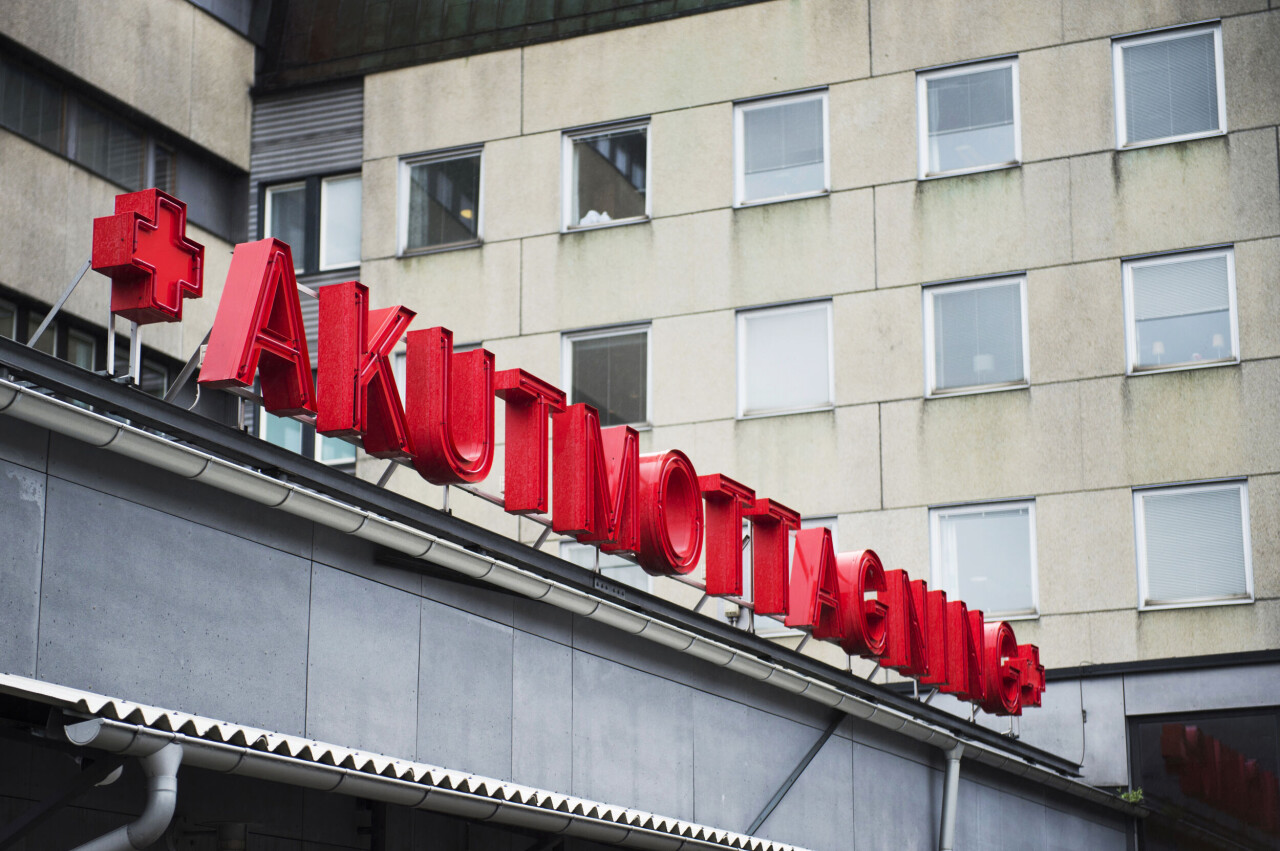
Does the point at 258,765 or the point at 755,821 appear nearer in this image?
the point at 258,765

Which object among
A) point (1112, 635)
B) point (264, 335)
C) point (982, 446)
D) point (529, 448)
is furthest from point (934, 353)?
point (264, 335)

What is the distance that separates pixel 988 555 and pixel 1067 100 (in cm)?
766

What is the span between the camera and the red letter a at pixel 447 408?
15094 millimetres

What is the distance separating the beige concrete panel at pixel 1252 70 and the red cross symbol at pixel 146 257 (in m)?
19.8

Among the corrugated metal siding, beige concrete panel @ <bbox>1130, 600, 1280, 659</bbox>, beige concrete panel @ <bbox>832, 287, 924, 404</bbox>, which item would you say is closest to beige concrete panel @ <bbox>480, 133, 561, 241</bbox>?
the corrugated metal siding

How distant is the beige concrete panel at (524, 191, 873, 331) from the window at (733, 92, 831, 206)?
462 mm

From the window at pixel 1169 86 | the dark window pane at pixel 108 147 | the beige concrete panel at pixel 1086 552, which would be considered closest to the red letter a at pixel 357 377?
the beige concrete panel at pixel 1086 552

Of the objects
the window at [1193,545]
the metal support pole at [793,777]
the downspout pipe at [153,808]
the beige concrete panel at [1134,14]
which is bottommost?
the downspout pipe at [153,808]

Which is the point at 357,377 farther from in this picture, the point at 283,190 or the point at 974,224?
the point at 283,190

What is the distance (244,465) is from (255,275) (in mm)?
1866

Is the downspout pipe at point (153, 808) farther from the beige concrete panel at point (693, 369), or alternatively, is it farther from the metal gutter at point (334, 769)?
the beige concrete panel at point (693, 369)

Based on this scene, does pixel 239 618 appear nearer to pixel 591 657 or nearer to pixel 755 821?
pixel 591 657

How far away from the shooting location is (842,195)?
30031 mm

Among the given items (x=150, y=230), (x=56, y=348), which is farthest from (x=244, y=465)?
(x=56, y=348)
